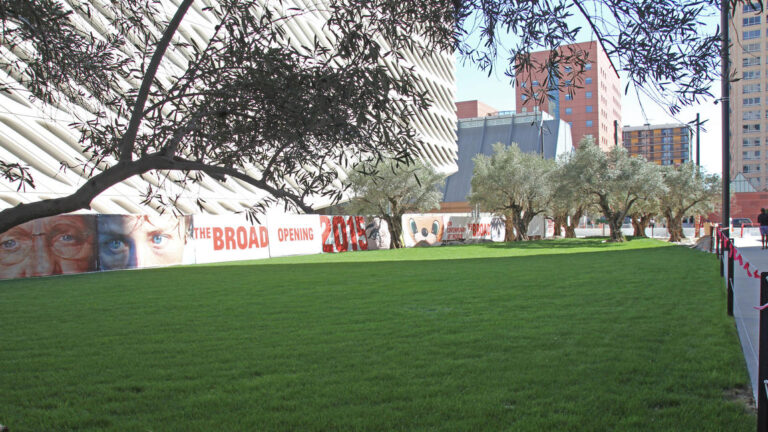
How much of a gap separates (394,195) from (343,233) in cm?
459

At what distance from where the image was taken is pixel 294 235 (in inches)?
1308

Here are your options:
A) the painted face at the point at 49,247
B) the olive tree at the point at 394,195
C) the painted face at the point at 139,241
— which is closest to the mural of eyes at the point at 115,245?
the painted face at the point at 139,241

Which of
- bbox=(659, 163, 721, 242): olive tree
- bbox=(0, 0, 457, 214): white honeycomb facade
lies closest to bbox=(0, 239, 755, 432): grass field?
bbox=(0, 0, 457, 214): white honeycomb facade

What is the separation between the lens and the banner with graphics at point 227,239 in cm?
2736

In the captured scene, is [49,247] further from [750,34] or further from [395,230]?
[750,34]

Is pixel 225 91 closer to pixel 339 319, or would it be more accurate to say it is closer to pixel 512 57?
pixel 512 57

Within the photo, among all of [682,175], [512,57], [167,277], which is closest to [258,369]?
[512,57]

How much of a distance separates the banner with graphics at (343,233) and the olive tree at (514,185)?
10819 millimetres

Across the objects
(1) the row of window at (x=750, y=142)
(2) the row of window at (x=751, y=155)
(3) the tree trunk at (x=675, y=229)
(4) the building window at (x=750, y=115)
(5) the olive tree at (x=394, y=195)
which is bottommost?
(3) the tree trunk at (x=675, y=229)

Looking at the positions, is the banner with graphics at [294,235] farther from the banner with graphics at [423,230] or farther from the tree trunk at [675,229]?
the tree trunk at [675,229]

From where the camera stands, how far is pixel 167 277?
19094 millimetres

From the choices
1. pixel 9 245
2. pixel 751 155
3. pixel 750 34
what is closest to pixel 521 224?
pixel 9 245

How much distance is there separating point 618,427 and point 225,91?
4265 millimetres

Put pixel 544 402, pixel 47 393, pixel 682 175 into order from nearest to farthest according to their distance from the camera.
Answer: pixel 544 402
pixel 47 393
pixel 682 175
